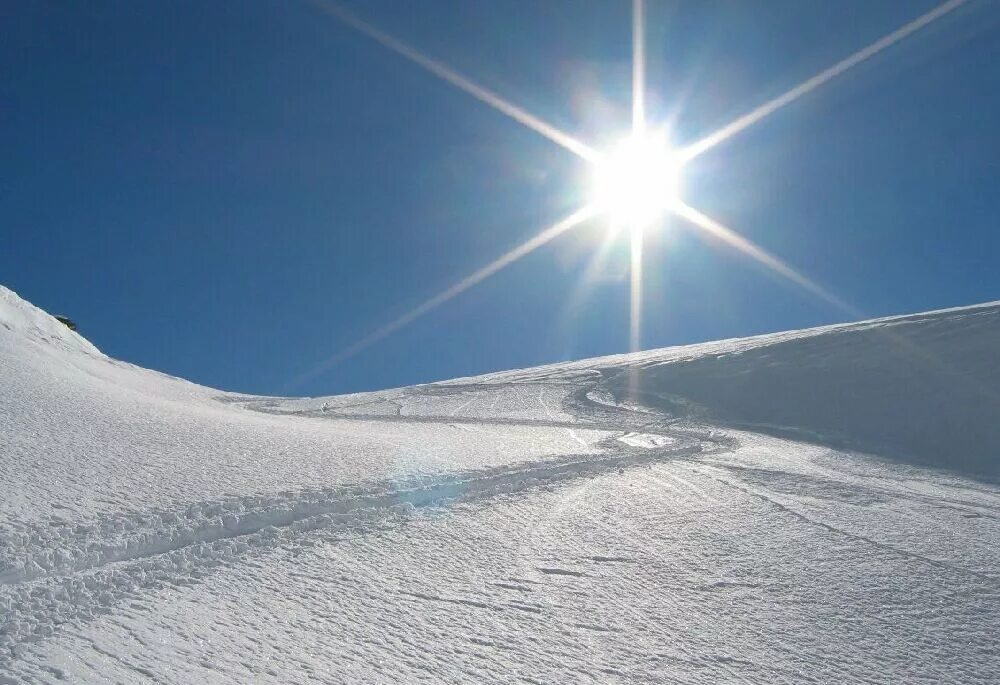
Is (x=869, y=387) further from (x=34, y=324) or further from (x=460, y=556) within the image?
(x=34, y=324)

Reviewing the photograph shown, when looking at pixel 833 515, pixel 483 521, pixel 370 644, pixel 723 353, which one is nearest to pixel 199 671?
pixel 370 644

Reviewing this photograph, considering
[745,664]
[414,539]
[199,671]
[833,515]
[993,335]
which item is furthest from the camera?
[993,335]

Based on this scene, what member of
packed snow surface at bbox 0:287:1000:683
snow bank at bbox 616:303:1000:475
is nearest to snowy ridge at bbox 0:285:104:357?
packed snow surface at bbox 0:287:1000:683

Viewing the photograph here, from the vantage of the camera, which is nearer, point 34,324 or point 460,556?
point 460,556

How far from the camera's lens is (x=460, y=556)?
3.13 metres

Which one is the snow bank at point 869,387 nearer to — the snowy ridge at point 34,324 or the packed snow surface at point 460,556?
the packed snow surface at point 460,556

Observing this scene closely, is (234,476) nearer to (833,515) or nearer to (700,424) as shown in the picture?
(833,515)

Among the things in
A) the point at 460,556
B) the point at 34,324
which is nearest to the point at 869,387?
the point at 460,556

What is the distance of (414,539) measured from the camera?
3.28 metres

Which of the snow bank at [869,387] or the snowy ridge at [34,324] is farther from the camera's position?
the snowy ridge at [34,324]

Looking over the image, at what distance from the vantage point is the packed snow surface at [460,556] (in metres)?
2.23

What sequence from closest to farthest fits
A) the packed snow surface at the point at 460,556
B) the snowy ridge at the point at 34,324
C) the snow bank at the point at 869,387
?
the packed snow surface at the point at 460,556, the snow bank at the point at 869,387, the snowy ridge at the point at 34,324

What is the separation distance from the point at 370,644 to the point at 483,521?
1.40m

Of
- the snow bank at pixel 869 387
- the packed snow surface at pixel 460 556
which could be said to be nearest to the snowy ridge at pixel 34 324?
the packed snow surface at pixel 460 556
